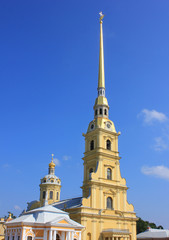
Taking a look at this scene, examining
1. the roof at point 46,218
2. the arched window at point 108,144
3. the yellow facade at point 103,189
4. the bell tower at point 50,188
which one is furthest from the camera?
the bell tower at point 50,188

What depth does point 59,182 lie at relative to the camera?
6594 cm

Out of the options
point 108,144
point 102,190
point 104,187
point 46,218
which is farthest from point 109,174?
point 46,218

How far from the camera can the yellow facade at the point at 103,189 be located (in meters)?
38.2

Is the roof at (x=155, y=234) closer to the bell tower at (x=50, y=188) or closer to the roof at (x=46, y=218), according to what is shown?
the bell tower at (x=50, y=188)

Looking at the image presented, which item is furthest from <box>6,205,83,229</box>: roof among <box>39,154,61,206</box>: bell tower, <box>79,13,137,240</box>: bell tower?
<box>39,154,61,206</box>: bell tower

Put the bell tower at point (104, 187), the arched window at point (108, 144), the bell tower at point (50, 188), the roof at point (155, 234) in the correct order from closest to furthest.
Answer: the bell tower at point (104, 187) < the arched window at point (108, 144) < the roof at point (155, 234) < the bell tower at point (50, 188)

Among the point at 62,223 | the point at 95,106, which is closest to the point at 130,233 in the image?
the point at 62,223

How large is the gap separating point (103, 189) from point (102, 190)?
1.29 feet

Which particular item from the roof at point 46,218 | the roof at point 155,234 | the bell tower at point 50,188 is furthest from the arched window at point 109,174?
the bell tower at point 50,188

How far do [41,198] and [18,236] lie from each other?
32399 millimetres

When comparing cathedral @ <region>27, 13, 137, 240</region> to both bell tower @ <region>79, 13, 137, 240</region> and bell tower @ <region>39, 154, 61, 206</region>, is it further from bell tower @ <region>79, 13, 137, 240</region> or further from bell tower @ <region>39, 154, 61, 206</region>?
bell tower @ <region>39, 154, 61, 206</region>

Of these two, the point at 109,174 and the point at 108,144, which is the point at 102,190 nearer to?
the point at 109,174

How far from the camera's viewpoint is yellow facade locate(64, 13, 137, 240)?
38.2m

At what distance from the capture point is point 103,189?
41438 mm
